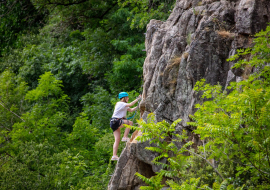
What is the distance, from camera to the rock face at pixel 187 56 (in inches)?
257

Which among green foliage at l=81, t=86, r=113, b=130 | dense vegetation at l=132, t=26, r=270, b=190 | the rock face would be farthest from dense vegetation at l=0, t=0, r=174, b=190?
dense vegetation at l=132, t=26, r=270, b=190

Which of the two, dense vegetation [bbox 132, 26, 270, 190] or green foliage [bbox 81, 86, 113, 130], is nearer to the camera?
dense vegetation [bbox 132, 26, 270, 190]

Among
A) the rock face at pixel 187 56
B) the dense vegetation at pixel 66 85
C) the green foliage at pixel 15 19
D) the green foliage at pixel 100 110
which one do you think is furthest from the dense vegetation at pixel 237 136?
the green foliage at pixel 15 19

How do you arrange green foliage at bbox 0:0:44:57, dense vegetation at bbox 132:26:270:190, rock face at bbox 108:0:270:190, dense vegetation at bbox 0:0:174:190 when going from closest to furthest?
1. dense vegetation at bbox 132:26:270:190
2. rock face at bbox 108:0:270:190
3. dense vegetation at bbox 0:0:174:190
4. green foliage at bbox 0:0:44:57

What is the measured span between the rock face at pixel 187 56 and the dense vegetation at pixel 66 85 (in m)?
3.53

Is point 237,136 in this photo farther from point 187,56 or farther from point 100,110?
point 100,110

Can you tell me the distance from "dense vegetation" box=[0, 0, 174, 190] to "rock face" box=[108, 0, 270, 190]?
139 inches

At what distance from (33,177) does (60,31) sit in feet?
39.0

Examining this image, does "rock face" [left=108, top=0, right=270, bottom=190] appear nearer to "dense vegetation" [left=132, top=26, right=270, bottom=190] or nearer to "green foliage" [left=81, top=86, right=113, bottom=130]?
"dense vegetation" [left=132, top=26, right=270, bottom=190]

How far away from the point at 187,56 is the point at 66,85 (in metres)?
14.8

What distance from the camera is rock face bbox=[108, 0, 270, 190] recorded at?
6525 millimetres

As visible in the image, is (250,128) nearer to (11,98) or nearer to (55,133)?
(55,133)

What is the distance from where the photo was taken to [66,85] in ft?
67.9

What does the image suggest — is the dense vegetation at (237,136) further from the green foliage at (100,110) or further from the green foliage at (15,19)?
the green foliage at (15,19)
